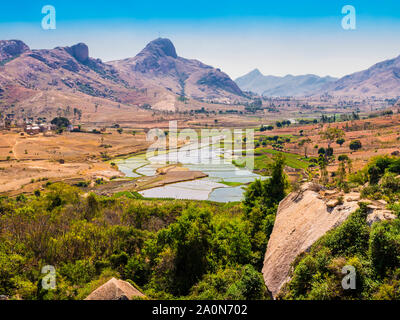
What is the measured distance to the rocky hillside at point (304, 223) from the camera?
18806 mm

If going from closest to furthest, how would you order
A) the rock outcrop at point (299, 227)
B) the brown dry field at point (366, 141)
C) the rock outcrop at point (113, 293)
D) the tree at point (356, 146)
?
1. the rock outcrop at point (113, 293)
2. the rock outcrop at point (299, 227)
3. the brown dry field at point (366, 141)
4. the tree at point (356, 146)

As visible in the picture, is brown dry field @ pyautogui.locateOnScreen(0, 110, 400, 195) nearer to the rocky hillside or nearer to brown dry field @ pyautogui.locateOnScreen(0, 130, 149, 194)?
brown dry field @ pyautogui.locateOnScreen(0, 130, 149, 194)

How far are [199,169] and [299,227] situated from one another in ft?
233

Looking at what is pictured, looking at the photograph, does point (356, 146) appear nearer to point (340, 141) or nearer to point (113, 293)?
point (340, 141)

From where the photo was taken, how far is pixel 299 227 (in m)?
22.6

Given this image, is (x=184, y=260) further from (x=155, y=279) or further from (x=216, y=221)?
(x=216, y=221)

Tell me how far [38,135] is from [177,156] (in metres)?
81.5

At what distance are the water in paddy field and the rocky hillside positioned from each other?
25538 millimetres

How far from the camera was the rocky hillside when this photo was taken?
1881 cm

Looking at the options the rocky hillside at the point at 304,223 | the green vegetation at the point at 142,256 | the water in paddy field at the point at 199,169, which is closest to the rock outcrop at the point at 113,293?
the green vegetation at the point at 142,256

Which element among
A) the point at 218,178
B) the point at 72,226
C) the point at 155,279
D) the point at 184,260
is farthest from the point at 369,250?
the point at 218,178

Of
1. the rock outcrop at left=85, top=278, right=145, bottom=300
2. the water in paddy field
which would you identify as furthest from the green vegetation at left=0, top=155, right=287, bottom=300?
the water in paddy field
